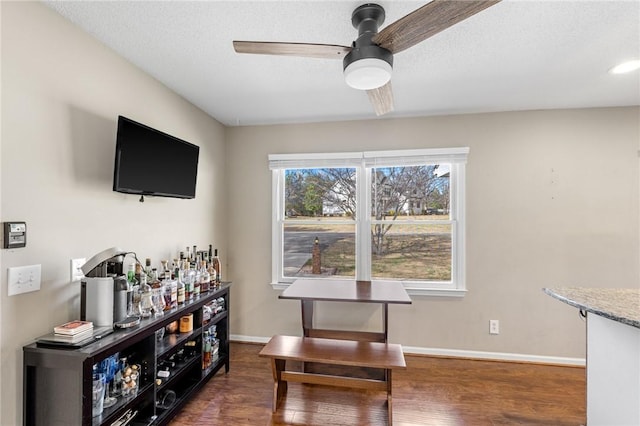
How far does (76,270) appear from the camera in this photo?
178 centimetres

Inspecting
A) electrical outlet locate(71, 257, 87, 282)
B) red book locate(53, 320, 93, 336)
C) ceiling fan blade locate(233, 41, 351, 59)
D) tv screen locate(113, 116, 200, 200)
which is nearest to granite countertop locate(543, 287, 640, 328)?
ceiling fan blade locate(233, 41, 351, 59)

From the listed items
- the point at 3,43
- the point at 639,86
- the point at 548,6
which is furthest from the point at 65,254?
the point at 639,86

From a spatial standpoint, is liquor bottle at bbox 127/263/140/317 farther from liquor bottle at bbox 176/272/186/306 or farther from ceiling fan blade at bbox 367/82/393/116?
ceiling fan blade at bbox 367/82/393/116

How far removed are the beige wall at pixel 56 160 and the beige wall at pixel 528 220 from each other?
6.41 feet

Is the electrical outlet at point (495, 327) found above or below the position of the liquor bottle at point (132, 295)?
below

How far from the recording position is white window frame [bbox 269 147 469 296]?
10.3 feet

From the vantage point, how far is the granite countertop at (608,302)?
1.36 meters

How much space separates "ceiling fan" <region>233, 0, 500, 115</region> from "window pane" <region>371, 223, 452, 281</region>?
1956mm

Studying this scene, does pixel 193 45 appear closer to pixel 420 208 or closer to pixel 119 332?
pixel 119 332

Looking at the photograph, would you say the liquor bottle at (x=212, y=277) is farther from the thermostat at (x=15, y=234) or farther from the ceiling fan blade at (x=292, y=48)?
the ceiling fan blade at (x=292, y=48)

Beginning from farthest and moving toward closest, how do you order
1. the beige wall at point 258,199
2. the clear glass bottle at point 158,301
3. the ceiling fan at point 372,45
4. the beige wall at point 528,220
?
the beige wall at point 528,220 < the clear glass bottle at point 158,301 < the beige wall at point 258,199 < the ceiling fan at point 372,45

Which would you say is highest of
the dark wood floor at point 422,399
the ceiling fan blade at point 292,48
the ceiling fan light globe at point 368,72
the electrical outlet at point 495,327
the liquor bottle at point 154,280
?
the ceiling fan blade at point 292,48

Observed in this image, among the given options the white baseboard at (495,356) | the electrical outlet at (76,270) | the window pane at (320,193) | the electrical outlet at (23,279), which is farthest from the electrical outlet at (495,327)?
the electrical outlet at (23,279)

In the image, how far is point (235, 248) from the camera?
3533 mm
